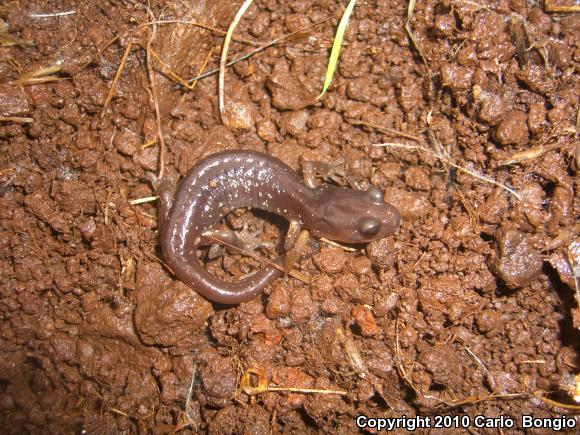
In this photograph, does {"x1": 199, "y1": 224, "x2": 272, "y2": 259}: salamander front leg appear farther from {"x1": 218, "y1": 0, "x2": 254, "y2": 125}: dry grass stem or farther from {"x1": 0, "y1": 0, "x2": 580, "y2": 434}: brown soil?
{"x1": 218, "y1": 0, "x2": 254, "y2": 125}: dry grass stem

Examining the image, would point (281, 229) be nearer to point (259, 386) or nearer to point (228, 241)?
point (228, 241)

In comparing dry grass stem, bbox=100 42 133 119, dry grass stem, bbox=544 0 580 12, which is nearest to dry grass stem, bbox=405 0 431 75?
dry grass stem, bbox=544 0 580 12

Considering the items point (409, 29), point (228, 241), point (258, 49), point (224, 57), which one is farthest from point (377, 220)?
point (224, 57)

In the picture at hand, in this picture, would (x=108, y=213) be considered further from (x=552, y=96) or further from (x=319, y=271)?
(x=552, y=96)

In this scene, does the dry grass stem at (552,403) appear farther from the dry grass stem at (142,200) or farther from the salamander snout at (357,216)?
the dry grass stem at (142,200)

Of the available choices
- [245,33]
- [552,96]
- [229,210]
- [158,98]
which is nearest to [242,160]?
[229,210]

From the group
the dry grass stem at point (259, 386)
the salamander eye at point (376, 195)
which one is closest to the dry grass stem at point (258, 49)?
the salamander eye at point (376, 195)
